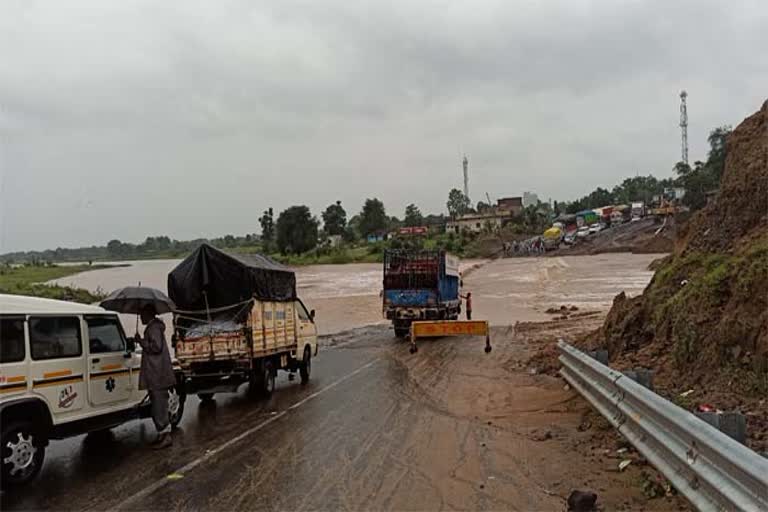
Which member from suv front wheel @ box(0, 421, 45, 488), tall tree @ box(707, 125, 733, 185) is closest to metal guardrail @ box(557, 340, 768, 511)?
suv front wheel @ box(0, 421, 45, 488)

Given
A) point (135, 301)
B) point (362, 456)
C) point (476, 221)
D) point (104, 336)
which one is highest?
point (476, 221)

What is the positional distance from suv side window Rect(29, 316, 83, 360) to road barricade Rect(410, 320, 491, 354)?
39.6 feet

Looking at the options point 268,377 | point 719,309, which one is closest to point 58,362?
point 268,377

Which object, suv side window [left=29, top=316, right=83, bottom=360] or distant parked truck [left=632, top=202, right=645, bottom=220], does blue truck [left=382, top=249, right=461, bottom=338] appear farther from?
distant parked truck [left=632, top=202, right=645, bottom=220]

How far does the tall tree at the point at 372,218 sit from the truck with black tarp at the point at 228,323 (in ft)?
498

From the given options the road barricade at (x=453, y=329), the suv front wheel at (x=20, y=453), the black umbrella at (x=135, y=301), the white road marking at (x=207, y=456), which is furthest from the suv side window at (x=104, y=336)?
the road barricade at (x=453, y=329)

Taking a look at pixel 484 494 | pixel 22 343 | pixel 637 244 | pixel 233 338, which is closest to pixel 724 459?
pixel 484 494

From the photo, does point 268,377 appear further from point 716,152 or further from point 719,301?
point 716,152

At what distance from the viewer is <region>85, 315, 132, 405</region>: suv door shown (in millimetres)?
8234

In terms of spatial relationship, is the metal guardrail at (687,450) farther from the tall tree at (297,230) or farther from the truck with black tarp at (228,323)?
the tall tree at (297,230)

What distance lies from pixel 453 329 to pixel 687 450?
1403cm

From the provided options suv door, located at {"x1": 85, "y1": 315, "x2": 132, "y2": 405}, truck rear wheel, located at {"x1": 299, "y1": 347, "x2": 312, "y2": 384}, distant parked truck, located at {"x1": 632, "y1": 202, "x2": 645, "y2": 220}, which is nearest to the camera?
suv door, located at {"x1": 85, "y1": 315, "x2": 132, "y2": 405}

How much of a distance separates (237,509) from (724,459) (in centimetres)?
386

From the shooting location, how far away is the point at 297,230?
134 metres
